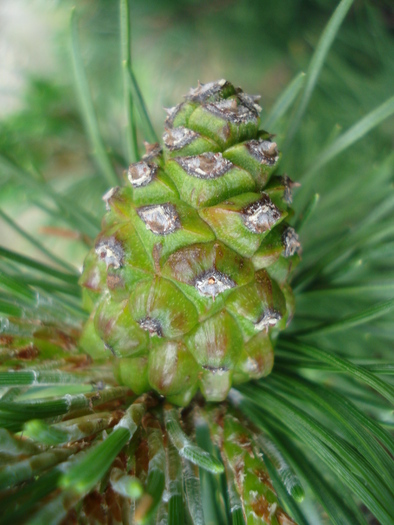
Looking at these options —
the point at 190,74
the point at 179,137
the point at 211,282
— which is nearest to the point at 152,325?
the point at 211,282

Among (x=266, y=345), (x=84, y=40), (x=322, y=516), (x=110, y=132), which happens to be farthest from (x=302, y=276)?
(x=84, y=40)

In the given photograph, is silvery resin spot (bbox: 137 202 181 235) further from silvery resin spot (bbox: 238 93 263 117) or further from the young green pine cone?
silvery resin spot (bbox: 238 93 263 117)

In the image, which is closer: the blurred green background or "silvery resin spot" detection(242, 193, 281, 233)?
"silvery resin spot" detection(242, 193, 281, 233)

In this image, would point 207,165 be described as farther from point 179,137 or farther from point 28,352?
point 28,352

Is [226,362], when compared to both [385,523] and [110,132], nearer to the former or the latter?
[385,523]

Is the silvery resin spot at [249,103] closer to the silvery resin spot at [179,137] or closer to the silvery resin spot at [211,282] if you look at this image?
the silvery resin spot at [179,137]

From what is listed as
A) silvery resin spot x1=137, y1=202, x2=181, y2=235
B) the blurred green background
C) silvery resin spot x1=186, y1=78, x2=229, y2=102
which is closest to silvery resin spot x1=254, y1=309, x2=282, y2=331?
silvery resin spot x1=137, y1=202, x2=181, y2=235
